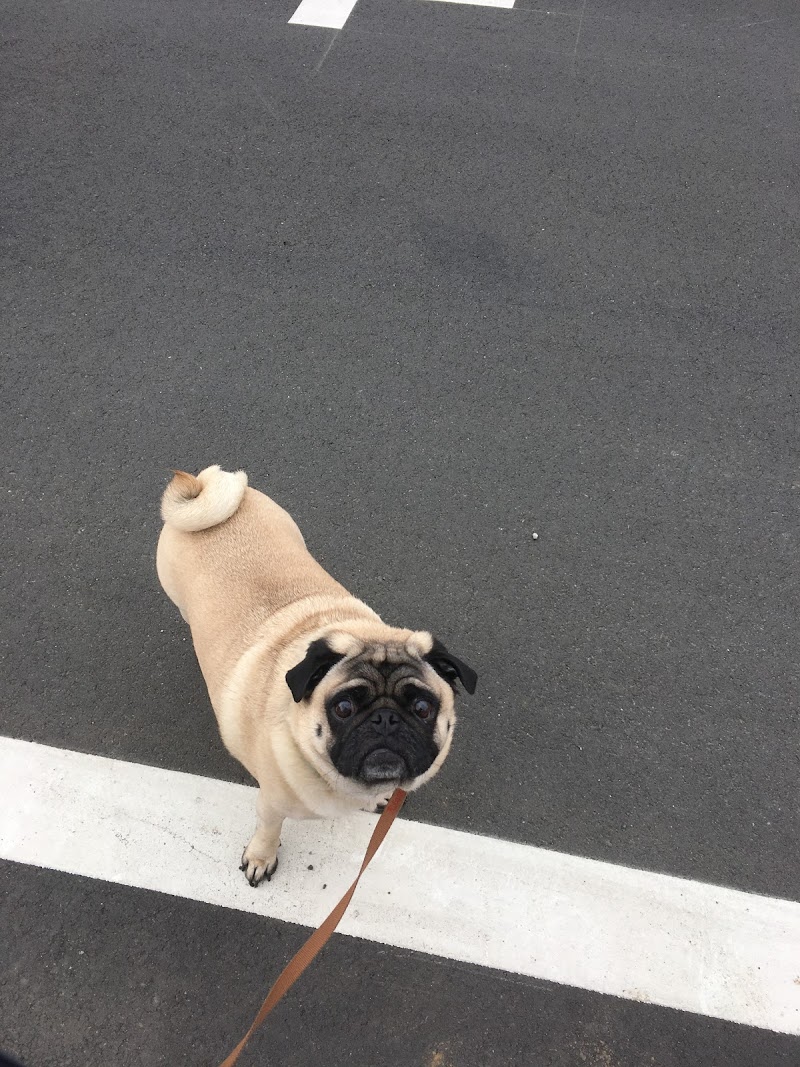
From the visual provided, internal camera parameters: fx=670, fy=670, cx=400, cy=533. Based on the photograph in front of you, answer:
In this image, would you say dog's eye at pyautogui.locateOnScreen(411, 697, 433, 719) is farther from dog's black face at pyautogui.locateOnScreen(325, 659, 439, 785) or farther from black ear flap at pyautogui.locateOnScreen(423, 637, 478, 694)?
black ear flap at pyautogui.locateOnScreen(423, 637, 478, 694)

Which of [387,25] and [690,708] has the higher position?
[387,25]

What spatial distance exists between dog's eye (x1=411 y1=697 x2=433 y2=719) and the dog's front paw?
1099 mm

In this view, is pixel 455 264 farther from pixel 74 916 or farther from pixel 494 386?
pixel 74 916

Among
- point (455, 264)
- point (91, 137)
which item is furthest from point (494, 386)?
point (91, 137)

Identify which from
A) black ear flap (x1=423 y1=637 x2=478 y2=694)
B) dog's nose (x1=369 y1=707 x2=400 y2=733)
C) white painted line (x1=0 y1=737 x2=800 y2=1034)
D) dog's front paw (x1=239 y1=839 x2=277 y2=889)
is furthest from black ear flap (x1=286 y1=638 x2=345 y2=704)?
white painted line (x1=0 y1=737 x2=800 y2=1034)

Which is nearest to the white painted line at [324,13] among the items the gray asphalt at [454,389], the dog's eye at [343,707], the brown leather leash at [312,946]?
the gray asphalt at [454,389]

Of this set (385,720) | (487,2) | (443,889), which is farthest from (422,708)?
(487,2)

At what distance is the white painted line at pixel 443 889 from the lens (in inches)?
108

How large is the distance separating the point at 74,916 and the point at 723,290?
5.28 m

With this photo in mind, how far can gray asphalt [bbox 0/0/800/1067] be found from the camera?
3.13 m

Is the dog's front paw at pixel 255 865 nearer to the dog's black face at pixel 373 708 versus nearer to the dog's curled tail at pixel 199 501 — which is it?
the dog's black face at pixel 373 708

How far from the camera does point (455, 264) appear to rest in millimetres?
4781

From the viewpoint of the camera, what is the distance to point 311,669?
218 centimetres

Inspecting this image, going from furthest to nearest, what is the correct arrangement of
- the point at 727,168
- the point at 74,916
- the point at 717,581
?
1. the point at 727,168
2. the point at 717,581
3. the point at 74,916
